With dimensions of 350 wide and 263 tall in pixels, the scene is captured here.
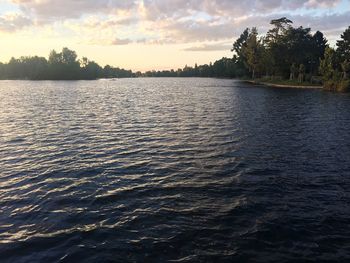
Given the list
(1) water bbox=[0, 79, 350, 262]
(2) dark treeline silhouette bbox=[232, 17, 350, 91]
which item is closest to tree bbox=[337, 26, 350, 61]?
(2) dark treeline silhouette bbox=[232, 17, 350, 91]

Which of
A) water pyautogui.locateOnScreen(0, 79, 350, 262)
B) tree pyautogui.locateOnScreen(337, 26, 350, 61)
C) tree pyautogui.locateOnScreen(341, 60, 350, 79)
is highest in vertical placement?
tree pyautogui.locateOnScreen(337, 26, 350, 61)

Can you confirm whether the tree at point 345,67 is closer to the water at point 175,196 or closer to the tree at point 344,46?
the tree at point 344,46

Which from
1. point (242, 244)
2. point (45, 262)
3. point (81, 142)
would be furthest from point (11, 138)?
point (242, 244)

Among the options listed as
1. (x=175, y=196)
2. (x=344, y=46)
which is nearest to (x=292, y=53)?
(x=344, y=46)

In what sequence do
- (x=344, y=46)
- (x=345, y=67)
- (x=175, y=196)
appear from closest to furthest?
(x=175, y=196) → (x=345, y=67) → (x=344, y=46)

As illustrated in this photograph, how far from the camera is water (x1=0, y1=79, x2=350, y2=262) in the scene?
46.1ft

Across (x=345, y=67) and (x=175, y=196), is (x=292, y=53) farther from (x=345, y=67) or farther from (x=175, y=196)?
(x=175, y=196)

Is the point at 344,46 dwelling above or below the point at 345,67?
above

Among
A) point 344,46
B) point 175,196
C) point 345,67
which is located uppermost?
point 344,46

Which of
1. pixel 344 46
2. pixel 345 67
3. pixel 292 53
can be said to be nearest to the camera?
pixel 345 67

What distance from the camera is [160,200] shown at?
747 inches

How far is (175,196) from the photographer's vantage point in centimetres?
1950

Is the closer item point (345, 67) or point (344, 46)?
point (345, 67)

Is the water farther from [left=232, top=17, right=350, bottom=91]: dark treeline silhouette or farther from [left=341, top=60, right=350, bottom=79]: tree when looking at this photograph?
[left=232, top=17, right=350, bottom=91]: dark treeline silhouette
